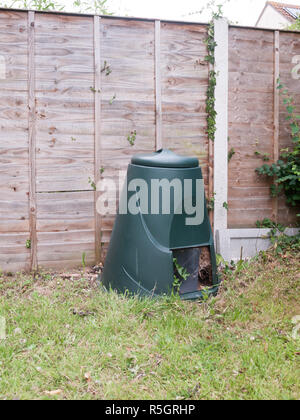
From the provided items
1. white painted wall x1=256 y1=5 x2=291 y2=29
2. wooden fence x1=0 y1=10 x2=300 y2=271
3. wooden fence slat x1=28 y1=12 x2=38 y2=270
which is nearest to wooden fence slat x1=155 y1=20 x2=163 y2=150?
wooden fence x1=0 y1=10 x2=300 y2=271

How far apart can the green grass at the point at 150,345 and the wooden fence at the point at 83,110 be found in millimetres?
588

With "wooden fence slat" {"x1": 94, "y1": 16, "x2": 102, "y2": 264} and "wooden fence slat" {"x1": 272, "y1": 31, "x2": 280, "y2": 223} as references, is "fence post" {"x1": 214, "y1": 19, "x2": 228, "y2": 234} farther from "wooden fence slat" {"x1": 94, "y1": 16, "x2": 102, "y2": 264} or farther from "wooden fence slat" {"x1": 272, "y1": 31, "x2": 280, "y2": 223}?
"wooden fence slat" {"x1": 94, "y1": 16, "x2": 102, "y2": 264}

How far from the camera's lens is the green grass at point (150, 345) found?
1729 mm

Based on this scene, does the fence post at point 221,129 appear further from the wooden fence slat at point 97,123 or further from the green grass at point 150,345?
the wooden fence slat at point 97,123

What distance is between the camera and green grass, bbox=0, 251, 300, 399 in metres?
1.73

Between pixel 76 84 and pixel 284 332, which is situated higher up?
pixel 76 84

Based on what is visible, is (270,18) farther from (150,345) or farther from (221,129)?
(150,345)

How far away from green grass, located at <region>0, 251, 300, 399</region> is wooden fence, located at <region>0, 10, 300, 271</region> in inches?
23.1
